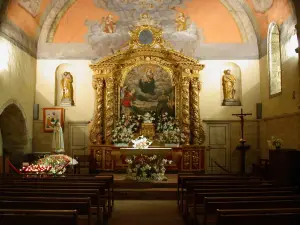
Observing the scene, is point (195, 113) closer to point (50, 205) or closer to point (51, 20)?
point (51, 20)

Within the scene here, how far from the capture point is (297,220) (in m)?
4.47

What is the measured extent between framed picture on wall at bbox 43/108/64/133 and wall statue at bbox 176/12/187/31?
662 centimetres

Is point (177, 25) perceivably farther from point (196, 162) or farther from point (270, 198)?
point (270, 198)

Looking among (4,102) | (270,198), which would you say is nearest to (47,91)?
(4,102)

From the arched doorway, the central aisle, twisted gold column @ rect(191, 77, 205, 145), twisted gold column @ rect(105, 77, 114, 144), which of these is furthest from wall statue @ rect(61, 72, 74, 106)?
the central aisle

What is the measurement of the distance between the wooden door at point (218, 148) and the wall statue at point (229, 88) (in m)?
1.10

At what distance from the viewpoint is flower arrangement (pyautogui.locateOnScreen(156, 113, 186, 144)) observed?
14910 mm

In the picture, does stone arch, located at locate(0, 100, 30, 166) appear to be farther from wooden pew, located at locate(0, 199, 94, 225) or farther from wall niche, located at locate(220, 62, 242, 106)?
wooden pew, located at locate(0, 199, 94, 225)

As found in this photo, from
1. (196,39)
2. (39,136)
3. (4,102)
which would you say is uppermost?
(196,39)

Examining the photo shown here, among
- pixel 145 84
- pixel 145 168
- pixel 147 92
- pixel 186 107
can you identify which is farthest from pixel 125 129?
pixel 145 168

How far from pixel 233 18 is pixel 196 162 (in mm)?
6992

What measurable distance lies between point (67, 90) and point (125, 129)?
3379mm

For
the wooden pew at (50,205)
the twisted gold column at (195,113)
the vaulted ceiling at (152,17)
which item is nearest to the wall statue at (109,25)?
the vaulted ceiling at (152,17)

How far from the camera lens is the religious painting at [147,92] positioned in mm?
15727
